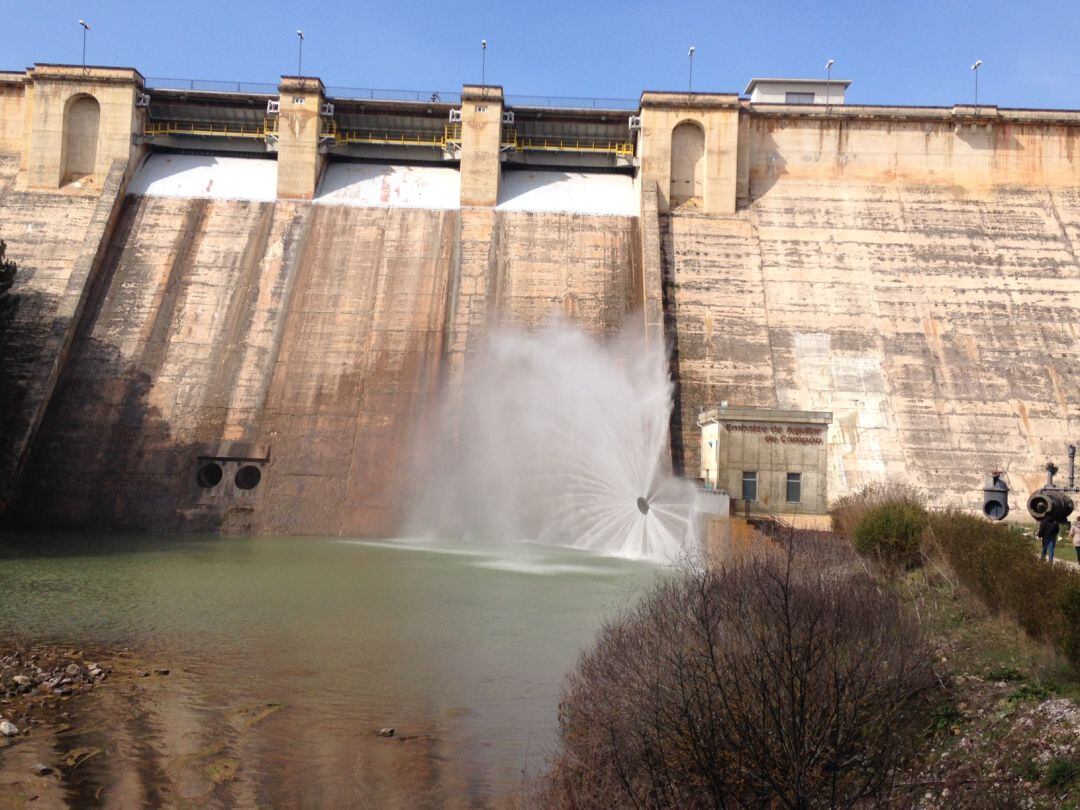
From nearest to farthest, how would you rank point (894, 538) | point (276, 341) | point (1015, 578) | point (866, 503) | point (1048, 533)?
point (1015, 578) → point (1048, 533) → point (894, 538) → point (866, 503) → point (276, 341)

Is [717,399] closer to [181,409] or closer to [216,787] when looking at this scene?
[181,409]

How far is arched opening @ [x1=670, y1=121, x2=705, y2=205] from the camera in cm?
Result: 3403

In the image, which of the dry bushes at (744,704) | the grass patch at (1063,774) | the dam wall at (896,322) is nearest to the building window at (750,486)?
the dam wall at (896,322)

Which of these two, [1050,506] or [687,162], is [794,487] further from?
[687,162]

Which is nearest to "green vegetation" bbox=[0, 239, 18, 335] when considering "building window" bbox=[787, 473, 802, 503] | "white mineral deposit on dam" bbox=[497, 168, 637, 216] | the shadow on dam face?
the shadow on dam face

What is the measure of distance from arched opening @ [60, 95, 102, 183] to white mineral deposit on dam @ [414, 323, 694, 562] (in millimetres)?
15939

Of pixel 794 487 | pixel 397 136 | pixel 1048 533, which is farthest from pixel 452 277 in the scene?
pixel 1048 533

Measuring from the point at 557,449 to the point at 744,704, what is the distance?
1987cm

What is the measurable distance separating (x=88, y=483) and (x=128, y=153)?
13334mm

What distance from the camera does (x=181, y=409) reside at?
27.5 meters

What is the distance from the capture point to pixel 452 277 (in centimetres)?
3106

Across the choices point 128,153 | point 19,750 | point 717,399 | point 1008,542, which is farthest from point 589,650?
point 128,153

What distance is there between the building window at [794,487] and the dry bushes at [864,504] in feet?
2.42

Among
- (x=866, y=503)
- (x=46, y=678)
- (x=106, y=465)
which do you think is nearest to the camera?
(x=46, y=678)
